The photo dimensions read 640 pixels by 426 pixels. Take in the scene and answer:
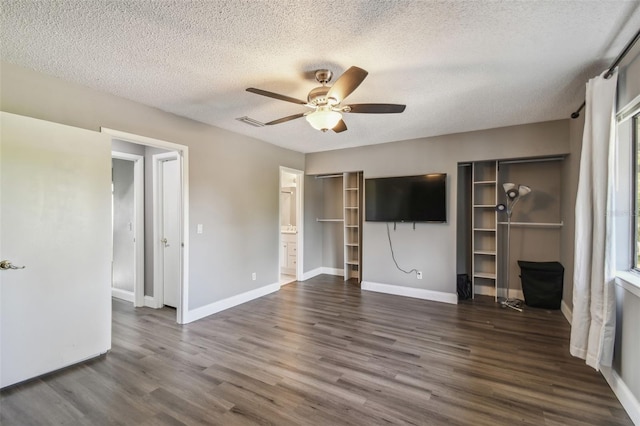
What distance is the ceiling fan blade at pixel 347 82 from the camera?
1.92 meters

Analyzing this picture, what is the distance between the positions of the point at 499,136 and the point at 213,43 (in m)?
3.88

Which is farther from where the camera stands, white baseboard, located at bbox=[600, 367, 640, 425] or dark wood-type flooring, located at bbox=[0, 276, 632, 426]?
dark wood-type flooring, located at bbox=[0, 276, 632, 426]

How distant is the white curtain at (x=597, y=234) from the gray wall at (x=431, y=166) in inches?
65.5

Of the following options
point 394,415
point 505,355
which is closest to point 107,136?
point 394,415

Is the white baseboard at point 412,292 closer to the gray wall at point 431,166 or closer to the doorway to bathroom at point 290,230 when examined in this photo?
the gray wall at point 431,166

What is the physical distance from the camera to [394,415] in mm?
1944

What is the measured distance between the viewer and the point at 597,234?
2225 millimetres

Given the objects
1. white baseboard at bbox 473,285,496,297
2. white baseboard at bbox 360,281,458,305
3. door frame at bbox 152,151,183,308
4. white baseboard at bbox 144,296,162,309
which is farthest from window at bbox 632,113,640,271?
white baseboard at bbox 144,296,162,309

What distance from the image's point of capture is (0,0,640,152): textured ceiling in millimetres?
1688

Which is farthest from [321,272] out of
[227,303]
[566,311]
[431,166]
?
[566,311]

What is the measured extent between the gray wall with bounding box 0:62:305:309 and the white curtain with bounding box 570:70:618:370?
3.93 meters

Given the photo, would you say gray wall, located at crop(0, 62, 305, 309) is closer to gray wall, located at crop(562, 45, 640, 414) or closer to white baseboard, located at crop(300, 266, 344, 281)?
white baseboard, located at crop(300, 266, 344, 281)

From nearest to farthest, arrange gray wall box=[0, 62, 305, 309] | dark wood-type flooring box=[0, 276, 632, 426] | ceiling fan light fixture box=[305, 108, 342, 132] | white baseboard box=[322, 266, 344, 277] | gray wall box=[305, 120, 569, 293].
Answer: dark wood-type flooring box=[0, 276, 632, 426], ceiling fan light fixture box=[305, 108, 342, 132], gray wall box=[0, 62, 305, 309], gray wall box=[305, 120, 569, 293], white baseboard box=[322, 266, 344, 277]

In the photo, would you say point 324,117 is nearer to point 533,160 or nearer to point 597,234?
point 597,234
